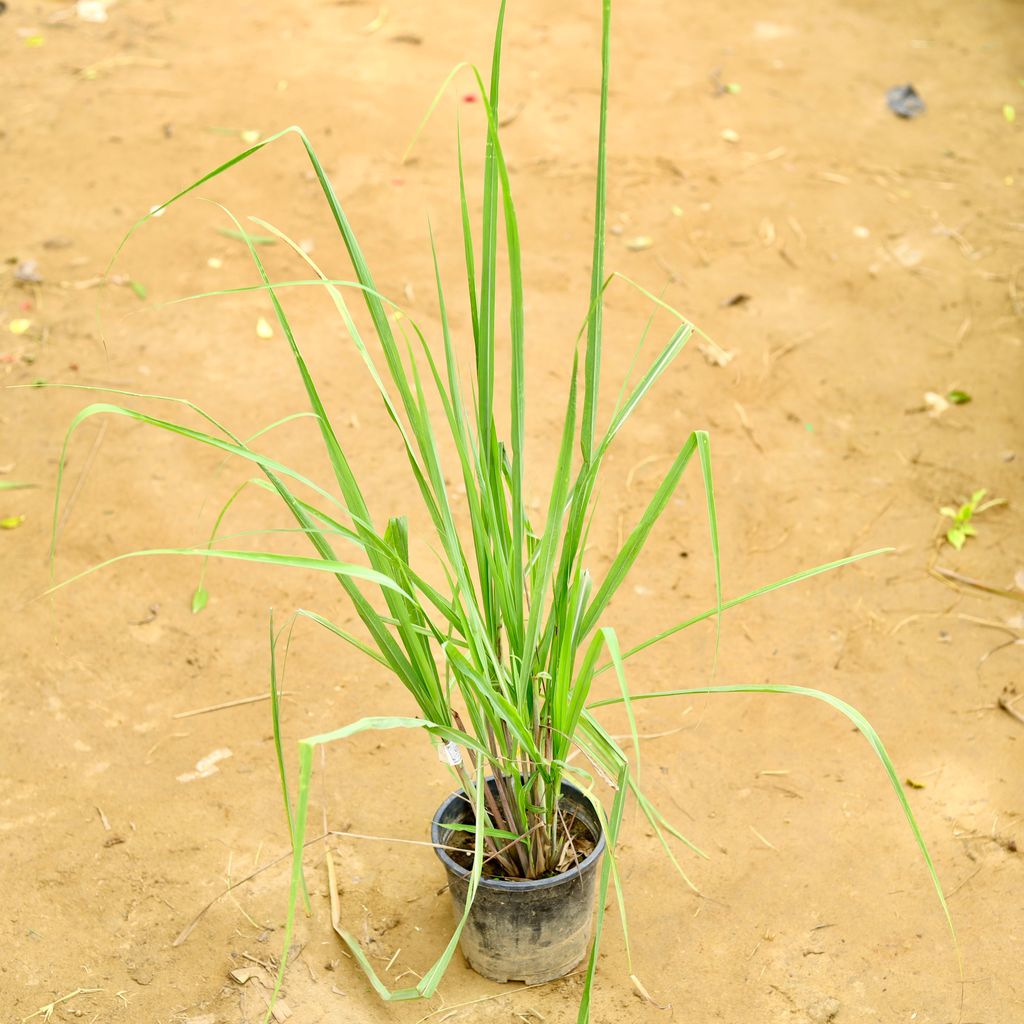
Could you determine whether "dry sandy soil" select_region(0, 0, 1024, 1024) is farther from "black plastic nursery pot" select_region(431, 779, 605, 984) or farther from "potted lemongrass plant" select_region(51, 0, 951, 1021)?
"potted lemongrass plant" select_region(51, 0, 951, 1021)

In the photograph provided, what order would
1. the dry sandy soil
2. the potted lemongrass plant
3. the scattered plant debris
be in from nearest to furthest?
the potted lemongrass plant, the dry sandy soil, the scattered plant debris

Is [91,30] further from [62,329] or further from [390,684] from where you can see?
[390,684]

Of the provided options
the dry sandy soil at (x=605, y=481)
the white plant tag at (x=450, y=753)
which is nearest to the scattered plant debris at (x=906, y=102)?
the dry sandy soil at (x=605, y=481)

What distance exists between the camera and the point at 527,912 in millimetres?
1620

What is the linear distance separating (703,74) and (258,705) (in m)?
3.27

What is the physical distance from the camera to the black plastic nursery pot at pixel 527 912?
5.24 feet

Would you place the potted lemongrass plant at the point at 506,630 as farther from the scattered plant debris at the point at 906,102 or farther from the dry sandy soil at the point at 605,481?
the scattered plant debris at the point at 906,102

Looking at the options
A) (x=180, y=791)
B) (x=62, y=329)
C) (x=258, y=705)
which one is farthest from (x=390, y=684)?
(x=62, y=329)

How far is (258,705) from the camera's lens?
7.35ft

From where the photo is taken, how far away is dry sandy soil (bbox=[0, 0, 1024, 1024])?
1833mm

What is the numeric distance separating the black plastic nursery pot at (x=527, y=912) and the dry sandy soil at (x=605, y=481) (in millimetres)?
56

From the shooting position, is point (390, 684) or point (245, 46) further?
point (245, 46)

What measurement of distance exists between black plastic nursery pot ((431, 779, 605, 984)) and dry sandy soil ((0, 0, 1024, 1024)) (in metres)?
0.06

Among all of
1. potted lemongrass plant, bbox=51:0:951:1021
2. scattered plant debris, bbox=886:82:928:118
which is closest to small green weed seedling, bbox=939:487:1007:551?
potted lemongrass plant, bbox=51:0:951:1021
